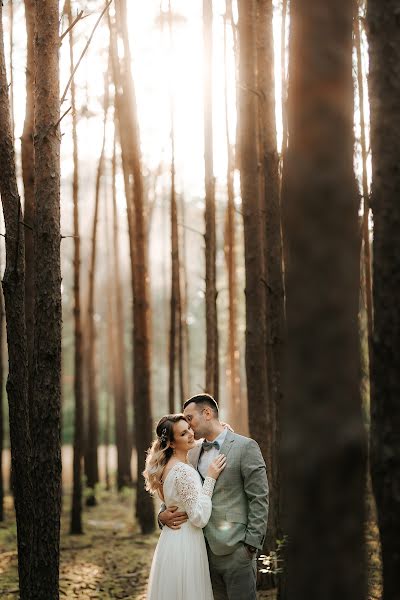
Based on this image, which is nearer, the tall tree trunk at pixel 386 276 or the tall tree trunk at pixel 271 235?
the tall tree trunk at pixel 386 276

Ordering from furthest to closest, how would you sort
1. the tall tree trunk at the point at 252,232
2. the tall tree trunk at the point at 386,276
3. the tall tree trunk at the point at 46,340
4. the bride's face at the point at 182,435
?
the tall tree trunk at the point at 252,232, the tall tree trunk at the point at 46,340, the bride's face at the point at 182,435, the tall tree trunk at the point at 386,276

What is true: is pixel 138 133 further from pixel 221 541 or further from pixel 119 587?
pixel 221 541

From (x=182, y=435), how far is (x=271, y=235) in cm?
268

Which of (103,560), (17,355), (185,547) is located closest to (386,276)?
(185,547)

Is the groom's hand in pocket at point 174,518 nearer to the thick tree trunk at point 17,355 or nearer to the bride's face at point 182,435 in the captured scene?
the bride's face at point 182,435

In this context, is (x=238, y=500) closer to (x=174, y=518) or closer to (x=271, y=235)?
(x=174, y=518)

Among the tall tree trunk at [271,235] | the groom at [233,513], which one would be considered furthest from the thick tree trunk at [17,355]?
the tall tree trunk at [271,235]

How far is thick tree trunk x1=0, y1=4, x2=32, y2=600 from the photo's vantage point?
6.17 m

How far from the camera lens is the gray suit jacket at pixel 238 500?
4891mm

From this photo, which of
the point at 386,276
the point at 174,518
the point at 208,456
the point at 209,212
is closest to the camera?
the point at 386,276

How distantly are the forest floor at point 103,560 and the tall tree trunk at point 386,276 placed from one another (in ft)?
12.0

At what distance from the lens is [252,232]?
797 cm

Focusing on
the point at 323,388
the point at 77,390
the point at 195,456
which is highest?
the point at 323,388

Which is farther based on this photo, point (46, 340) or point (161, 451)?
point (46, 340)
